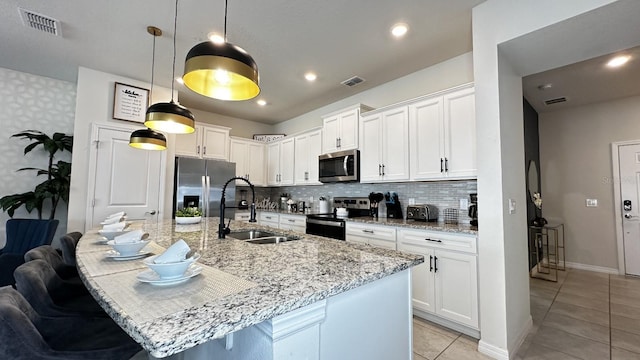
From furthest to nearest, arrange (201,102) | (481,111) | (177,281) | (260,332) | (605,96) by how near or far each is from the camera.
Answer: (201,102) → (605,96) → (481,111) → (177,281) → (260,332)

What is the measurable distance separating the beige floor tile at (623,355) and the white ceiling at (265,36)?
297 cm

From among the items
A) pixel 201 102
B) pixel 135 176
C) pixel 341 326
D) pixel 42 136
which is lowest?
pixel 341 326

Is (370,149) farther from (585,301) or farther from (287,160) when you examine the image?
(585,301)

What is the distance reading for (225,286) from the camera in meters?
0.93

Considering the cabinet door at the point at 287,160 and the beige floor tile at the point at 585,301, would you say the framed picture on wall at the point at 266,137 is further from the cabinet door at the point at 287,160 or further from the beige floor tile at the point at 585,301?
the beige floor tile at the point at 585,301

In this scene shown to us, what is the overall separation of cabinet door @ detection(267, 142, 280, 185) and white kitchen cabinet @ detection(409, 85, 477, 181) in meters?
2.90

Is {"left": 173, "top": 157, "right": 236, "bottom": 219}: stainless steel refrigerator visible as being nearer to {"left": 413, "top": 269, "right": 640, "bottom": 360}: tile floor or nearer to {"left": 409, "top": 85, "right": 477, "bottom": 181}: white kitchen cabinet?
{"left": 409, "top": 85, "right": 477, "bottom": 181}: white kitchen cabinet

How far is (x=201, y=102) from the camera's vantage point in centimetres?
465

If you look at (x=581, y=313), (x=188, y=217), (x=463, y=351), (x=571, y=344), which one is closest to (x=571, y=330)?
(x=571, y=344)

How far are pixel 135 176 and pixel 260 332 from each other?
379 cm

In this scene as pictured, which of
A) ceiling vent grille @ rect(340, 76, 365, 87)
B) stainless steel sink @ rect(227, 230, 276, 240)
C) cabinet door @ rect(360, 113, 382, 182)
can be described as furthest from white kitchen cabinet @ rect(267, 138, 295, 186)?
stainless steel sink @ rect(227, 230, 276, 240)

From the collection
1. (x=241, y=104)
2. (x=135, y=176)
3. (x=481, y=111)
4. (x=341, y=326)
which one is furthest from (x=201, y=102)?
(x=341, y=326)

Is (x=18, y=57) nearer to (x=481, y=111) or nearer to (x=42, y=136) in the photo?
(x=42, y=136)

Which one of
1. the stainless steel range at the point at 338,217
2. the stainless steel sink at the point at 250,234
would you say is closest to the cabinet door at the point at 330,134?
the stainless steel range at the point at 338,217
